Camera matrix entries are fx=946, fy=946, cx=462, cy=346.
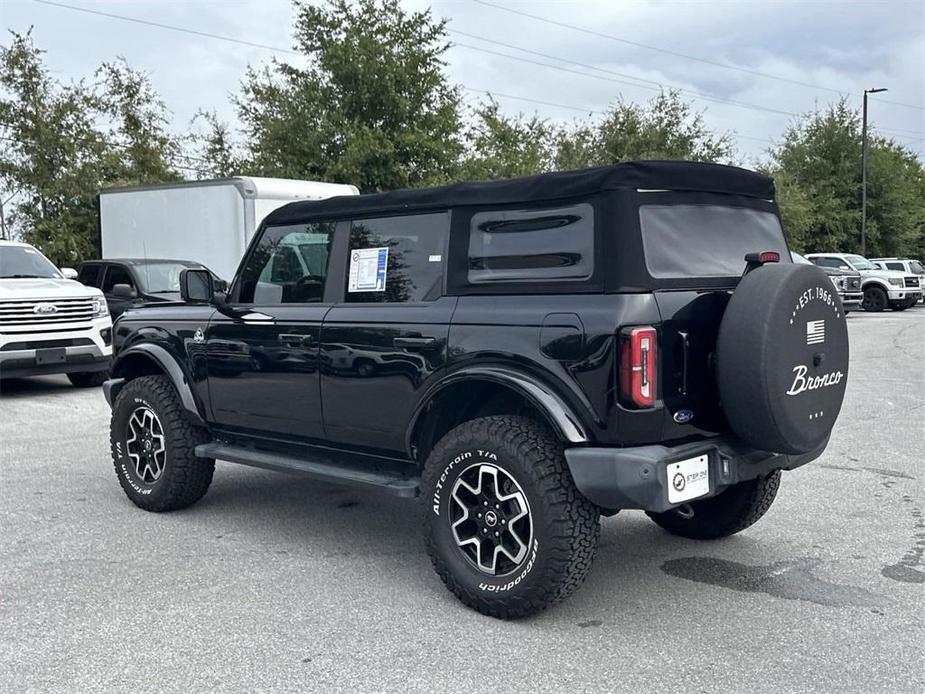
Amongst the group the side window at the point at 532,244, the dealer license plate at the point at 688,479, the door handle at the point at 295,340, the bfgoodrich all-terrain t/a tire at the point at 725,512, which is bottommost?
the bfgoodrich all-terrain t/a tire at the point at 725,512

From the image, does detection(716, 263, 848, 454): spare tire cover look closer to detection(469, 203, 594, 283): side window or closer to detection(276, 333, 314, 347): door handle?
detection(469, 203, 594, 283): side window

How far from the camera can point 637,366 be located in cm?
369

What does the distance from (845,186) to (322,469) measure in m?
42.5

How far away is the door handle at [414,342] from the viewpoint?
14.3ft

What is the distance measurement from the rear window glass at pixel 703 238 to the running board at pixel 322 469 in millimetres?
1579

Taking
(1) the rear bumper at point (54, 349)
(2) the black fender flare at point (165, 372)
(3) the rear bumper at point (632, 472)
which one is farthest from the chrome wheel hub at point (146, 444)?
(1) the rear bumper at point (54, 349)

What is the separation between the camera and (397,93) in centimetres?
2247

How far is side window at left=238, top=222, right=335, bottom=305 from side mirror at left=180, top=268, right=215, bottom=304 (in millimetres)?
200

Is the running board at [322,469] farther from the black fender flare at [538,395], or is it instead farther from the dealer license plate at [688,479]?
the dealer license plate at [688,479]

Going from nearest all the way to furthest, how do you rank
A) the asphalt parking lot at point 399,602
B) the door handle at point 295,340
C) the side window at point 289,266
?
the asphalt parking lot at point 399,602 < the door handle at point 295,340 < the side window at point 289,266

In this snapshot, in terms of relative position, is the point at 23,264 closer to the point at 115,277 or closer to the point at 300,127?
the point at 115,277

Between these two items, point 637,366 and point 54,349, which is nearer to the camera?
point 637,366

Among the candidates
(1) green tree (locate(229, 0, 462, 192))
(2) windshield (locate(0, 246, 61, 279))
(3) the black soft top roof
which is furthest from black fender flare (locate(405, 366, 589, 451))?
(1) green tree (locate(229, 0, 462, 192))

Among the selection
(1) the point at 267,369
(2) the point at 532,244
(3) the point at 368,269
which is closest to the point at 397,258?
(3) the point at 368,269
